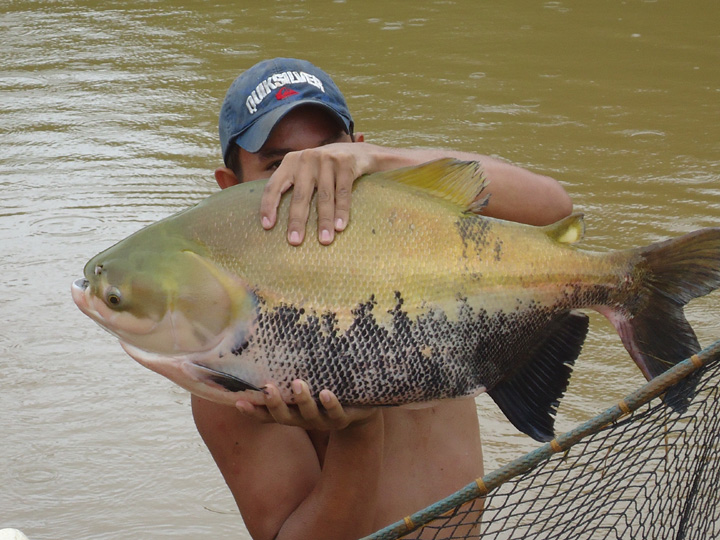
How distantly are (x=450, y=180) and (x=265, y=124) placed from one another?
0.72m

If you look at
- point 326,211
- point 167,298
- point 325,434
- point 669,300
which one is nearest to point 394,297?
point 326,211

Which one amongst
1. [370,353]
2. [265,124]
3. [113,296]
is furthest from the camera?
[265,124]

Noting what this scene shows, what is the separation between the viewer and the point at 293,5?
480 inches

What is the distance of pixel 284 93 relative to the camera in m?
2.76

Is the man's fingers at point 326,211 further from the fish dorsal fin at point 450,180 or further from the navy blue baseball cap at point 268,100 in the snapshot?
the navy blue baseball cap at point 268,100

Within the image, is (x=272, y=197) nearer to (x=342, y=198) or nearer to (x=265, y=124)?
(x=342, y=198)

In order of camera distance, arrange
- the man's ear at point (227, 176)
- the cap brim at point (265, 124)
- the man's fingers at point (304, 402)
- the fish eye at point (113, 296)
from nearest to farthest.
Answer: the man's fingers at point (304, 402), the fish eye at point (113, 296), the cap brim at point (265, 124), the man's ear at point (227, 176)

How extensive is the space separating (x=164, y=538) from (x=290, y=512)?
1.26m

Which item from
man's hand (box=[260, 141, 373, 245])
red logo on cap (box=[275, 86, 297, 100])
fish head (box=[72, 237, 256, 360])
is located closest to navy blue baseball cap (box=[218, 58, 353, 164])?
red logo on cap (box=[275, 86, 297, 100])

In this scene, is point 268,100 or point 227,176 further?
point 227,176

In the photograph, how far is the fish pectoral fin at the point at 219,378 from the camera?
2078 millimetres

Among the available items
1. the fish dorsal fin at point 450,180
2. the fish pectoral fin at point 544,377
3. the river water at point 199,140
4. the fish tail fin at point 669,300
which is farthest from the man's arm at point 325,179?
the river water at point 199,140

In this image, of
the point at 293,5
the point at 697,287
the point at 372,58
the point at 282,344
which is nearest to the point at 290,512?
the point at 282,344

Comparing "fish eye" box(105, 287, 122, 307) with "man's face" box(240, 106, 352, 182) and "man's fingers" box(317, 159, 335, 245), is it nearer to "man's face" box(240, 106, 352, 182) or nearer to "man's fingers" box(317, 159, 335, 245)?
"man's fingers" box(317, 159, 335, 245)
